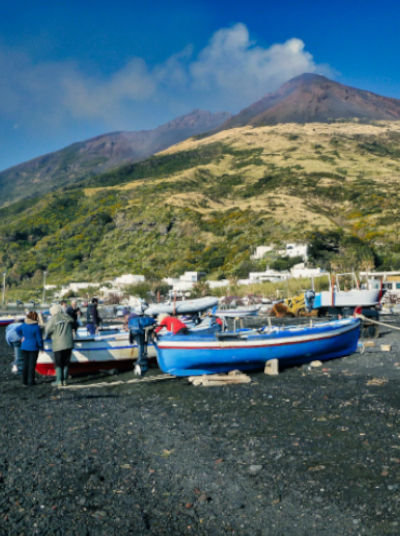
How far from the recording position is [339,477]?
6.23 m

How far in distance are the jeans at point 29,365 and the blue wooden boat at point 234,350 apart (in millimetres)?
3518

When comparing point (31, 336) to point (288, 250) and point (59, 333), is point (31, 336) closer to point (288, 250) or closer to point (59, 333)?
point (59, 333)

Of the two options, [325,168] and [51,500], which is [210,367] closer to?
[51,500]

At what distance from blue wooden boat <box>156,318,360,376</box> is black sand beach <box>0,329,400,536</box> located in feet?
5.10

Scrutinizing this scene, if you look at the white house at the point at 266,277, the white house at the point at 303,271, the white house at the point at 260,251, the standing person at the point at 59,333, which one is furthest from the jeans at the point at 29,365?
the white house at the point at 260,251

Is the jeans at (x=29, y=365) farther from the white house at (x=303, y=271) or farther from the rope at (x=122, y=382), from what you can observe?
the white house at (x=303, y=271)

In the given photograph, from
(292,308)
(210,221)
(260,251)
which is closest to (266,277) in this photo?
(260,251)

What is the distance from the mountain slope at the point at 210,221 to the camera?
330 ft

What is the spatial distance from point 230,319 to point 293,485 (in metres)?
32.5

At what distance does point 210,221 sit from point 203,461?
388 feet

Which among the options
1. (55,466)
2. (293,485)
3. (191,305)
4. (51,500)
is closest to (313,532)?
(293,485)

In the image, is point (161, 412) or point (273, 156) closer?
point (161, 412)

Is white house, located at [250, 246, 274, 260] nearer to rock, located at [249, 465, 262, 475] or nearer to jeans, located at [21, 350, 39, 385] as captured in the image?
jeans, located at [21, 350, 39, 385]

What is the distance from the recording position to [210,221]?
408 feet
